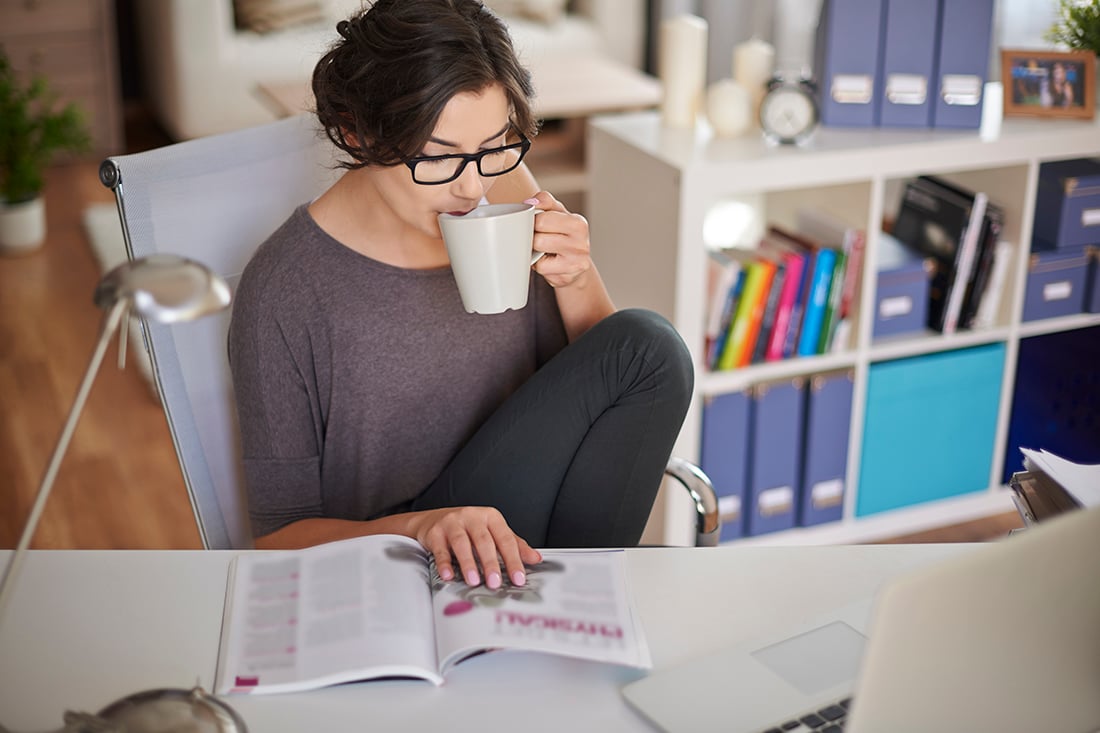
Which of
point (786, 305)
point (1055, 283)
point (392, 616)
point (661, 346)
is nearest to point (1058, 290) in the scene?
point (1055, 283)

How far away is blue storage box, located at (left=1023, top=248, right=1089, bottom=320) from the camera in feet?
8.07

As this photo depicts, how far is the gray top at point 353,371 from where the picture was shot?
54.7 inches

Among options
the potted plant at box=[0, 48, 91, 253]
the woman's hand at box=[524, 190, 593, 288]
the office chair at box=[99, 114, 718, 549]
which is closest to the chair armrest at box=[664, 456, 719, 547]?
the office chair at box=[99, 114, 718, 549]

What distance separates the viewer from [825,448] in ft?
7.91

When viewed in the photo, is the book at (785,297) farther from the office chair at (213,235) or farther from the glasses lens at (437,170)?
the glasses lens at (437,170)

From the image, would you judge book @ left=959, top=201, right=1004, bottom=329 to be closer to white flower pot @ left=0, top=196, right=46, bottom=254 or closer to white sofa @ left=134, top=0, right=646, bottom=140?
white sofa @ left=134, top=0, right=646, bottom=140

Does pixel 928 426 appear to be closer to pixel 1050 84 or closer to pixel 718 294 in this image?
pixel 718 294

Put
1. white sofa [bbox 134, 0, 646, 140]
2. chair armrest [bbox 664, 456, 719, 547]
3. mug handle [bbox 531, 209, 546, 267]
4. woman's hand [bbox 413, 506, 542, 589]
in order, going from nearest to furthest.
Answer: woman's hand [bbox 413, 506, 542, 589], mug handle [bbox 531, 209, 546, 267], chair armrest [bbox 664, 456, 719, 547], white sofa [bbox 134, 0, 646, 140]

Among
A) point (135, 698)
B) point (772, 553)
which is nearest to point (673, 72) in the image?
point (772, 553)

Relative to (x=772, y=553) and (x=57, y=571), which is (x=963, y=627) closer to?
(x=772, y=553)

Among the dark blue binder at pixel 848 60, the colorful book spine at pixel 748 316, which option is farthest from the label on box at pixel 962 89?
the colorful book spine at pixel 748 316

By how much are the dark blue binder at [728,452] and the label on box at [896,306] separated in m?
0.32

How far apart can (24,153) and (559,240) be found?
2969mm

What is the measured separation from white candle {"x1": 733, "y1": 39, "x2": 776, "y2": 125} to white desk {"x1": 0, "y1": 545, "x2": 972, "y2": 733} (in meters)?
1.37
